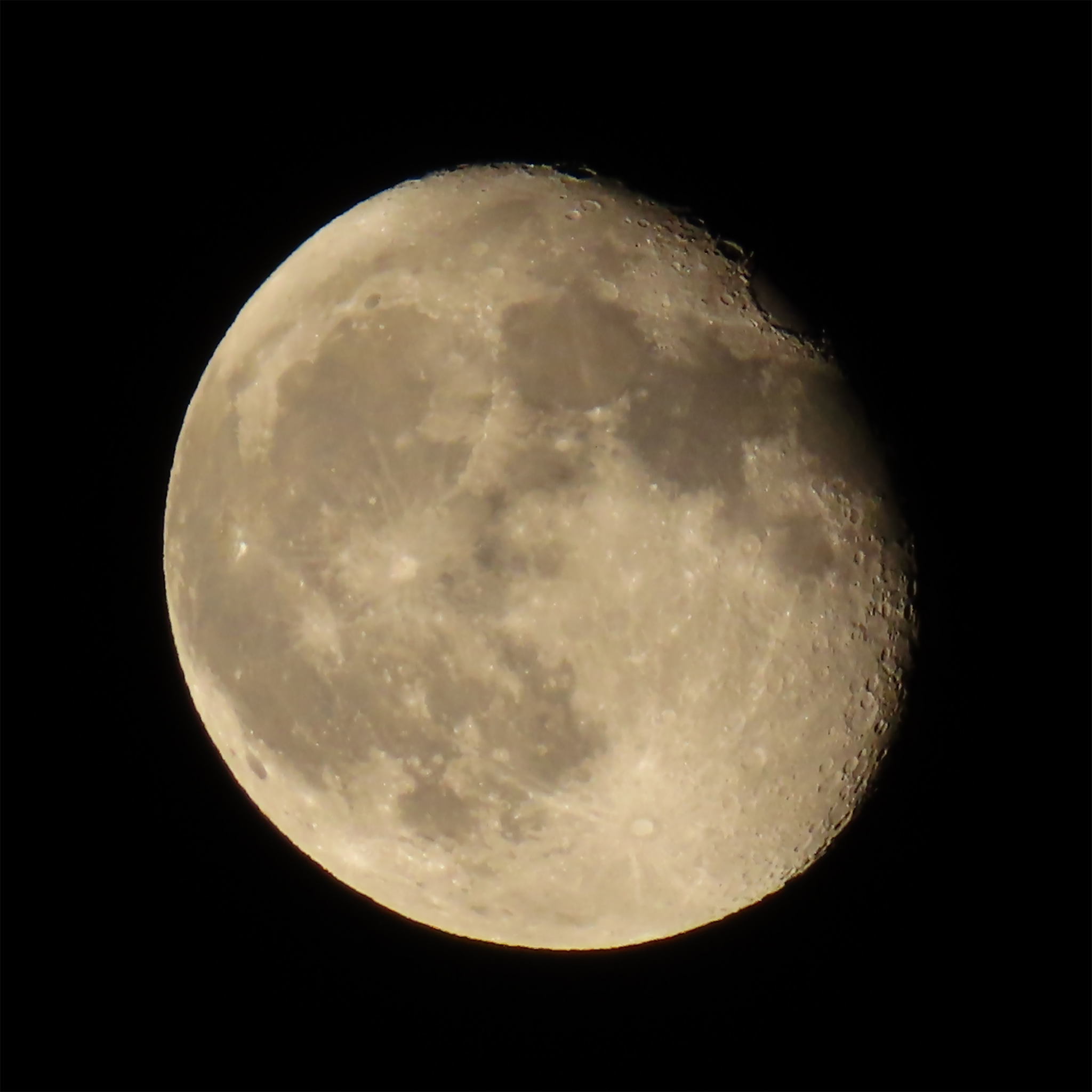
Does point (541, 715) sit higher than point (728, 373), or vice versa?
point (728, 373)

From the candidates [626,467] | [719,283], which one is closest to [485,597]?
[626,467]

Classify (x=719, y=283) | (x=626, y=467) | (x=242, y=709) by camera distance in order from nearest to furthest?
(x=626, y=467), (x=719, y=283), (x=242, y=709)

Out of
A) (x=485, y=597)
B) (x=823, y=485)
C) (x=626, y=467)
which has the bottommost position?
(x=485, y=597)

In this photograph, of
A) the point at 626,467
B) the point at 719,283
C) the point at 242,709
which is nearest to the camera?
the point at 626,467

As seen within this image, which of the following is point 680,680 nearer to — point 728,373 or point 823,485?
point 823,485

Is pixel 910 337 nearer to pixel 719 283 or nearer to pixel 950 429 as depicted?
pixel 950 429

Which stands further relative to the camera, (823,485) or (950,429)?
(950,429)
